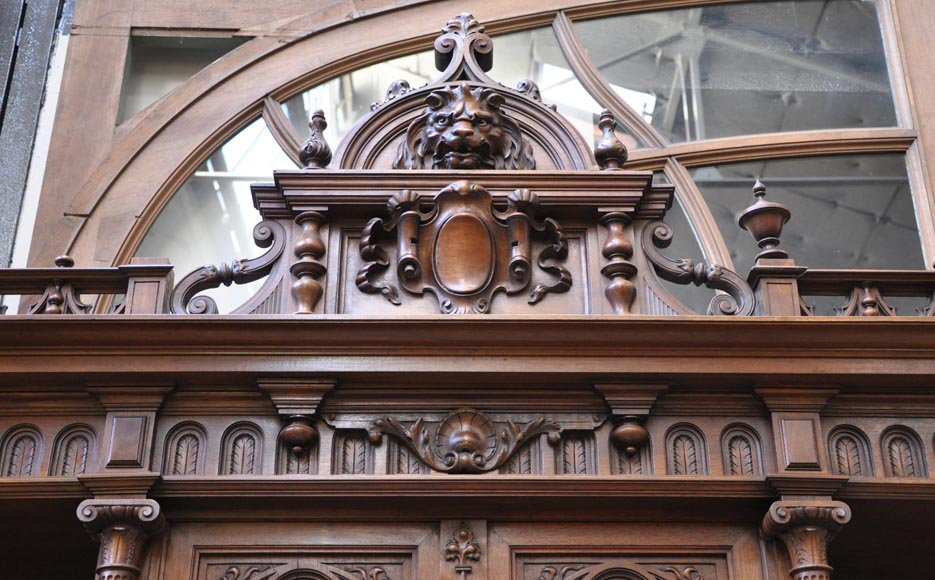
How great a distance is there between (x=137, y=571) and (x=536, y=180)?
2072mm

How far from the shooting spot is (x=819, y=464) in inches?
173

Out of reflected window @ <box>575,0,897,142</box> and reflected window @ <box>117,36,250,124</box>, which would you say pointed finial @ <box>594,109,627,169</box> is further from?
reflected window @ <box>117,36,250,124</box>

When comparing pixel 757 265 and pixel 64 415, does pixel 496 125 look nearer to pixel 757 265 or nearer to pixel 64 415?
pixel 757 265

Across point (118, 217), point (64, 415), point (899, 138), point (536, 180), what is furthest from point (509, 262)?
point (899, 138)

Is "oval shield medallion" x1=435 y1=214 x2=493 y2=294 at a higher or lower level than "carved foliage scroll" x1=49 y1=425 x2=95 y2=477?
higher

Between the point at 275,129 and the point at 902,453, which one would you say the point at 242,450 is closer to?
the point at 275,129

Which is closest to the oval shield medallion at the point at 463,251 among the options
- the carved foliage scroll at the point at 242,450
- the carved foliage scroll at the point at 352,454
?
the carved foliage scroll at the point at 352,454

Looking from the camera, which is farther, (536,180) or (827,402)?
(536,180)

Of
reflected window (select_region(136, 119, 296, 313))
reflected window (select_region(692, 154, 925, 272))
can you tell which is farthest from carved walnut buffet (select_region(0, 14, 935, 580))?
reflected window (select_region(692, 154, 925, 272))

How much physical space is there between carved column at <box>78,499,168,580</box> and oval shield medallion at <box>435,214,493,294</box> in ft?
4.51

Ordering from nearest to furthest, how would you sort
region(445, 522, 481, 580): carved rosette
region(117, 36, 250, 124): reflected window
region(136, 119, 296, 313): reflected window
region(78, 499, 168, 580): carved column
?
region(78, 499, 168, 580): carved column < region(445, 522, 481, 580): carved rosette < region(136, 119, 296, 313): reflected window < region(117, 36, 250, 124): reflected window

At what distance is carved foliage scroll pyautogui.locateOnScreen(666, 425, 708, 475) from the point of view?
4504 millimetres

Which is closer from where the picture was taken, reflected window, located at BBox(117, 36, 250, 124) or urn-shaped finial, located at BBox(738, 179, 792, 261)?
urn-shaped finial, located at BBox(738, 179, 792, 261)

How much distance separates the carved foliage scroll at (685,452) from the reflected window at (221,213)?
217 cm
